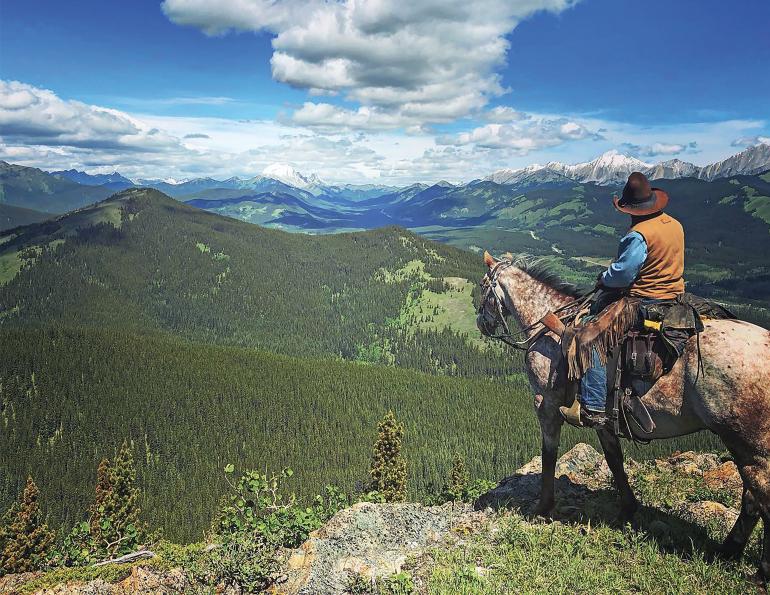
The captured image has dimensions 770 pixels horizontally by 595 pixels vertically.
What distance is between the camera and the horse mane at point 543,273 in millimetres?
12172

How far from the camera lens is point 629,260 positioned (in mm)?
9664

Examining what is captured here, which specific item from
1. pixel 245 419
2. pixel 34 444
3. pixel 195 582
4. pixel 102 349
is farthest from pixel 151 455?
pixel 195 582

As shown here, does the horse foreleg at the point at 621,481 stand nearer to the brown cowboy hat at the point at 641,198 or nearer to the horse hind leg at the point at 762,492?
the horse hind leg at the point at 762,492

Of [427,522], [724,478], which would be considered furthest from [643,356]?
[724,478]

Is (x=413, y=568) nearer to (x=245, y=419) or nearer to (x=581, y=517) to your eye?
(x=581, y=517)

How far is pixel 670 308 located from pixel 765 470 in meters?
3.42

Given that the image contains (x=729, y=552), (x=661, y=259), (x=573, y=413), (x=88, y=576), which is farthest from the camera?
(x=88, y=576)

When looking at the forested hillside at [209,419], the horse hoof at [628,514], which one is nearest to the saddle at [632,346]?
Answer: the horse hoof at [628,514]

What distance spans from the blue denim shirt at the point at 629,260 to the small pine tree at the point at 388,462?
34.6m

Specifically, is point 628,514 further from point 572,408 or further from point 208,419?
point 208,419

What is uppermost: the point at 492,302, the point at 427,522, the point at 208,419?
the point at 492,302

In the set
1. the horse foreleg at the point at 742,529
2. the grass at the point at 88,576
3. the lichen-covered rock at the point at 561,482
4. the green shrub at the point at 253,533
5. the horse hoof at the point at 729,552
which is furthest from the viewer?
the lichen-covered rock at the point at 561,482

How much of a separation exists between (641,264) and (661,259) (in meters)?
0.47

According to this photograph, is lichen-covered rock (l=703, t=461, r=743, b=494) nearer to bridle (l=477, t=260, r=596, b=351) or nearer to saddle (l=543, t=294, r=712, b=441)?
saddle (l=543, t=294, r=712, b=441)
